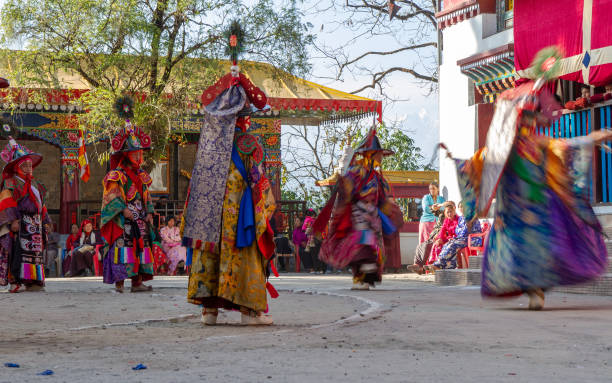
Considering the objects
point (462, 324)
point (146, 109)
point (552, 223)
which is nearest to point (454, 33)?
point (146, 109)

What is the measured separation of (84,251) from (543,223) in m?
14.4

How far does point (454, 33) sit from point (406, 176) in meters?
8.43

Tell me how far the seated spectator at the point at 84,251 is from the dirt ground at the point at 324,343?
11.1 meters

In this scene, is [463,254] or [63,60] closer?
[463,254]

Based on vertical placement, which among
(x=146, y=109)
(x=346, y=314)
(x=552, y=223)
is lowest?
(x=346, y=314)

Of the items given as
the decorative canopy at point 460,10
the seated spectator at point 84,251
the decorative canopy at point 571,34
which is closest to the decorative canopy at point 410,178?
the decorative canopy at point 460,10

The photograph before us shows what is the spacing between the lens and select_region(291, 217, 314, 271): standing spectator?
21.1m

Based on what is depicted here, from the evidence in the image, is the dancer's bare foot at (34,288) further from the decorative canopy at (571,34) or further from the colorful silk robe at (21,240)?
the decorative canopy at (571,34)

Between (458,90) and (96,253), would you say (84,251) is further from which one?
(458,90)

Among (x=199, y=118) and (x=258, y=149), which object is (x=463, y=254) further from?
(x=199, y=118)

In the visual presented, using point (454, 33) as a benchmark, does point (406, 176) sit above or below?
below

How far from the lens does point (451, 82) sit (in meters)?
18.2

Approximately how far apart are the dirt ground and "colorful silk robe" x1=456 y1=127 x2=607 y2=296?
313 millimetres

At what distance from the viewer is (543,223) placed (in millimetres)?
7633
